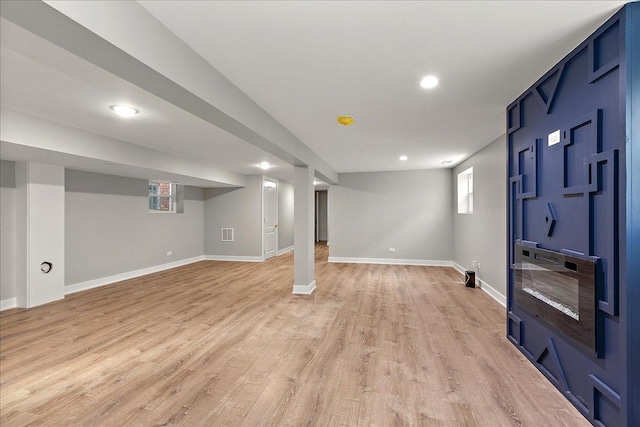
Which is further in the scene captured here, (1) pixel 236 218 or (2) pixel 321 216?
(2) pixel 321 216

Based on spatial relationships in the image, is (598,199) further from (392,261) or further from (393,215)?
(392,261)

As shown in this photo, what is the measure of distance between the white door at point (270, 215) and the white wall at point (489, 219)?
511cm

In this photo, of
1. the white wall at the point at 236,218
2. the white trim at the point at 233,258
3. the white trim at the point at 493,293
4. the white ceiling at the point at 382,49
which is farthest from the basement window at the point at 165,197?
the white trim at the point at 493,293

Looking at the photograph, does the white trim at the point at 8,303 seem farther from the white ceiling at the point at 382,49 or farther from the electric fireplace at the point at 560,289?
the electric fireplace at the point at 560,289

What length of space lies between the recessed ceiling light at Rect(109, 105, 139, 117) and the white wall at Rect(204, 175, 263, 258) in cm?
488

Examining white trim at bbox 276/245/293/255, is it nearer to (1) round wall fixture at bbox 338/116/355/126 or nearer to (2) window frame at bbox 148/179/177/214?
(2) window frame at bbox 148/179/177/214

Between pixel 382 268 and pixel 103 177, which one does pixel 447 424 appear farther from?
pixel 103 177

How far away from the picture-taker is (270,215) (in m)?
8.69

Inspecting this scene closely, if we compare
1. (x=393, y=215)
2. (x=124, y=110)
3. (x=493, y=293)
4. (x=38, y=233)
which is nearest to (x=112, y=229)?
(x=38, y=233)

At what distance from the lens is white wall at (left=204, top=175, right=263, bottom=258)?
26.4 feet

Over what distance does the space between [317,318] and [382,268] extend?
11.8ft

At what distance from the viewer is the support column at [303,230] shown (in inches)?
188

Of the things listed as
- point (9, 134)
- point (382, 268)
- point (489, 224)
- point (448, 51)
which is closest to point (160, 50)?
point (448, 51)

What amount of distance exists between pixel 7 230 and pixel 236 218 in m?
4.53
